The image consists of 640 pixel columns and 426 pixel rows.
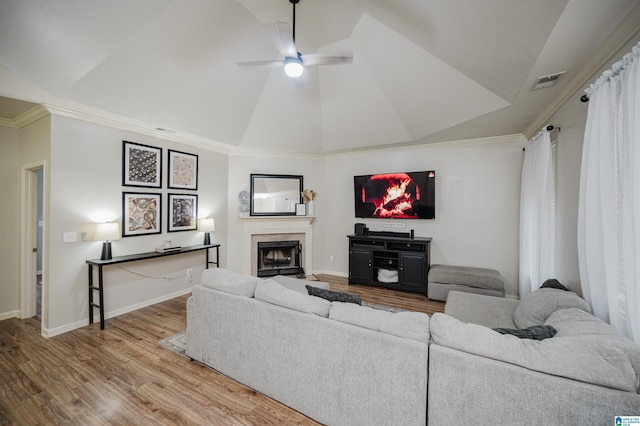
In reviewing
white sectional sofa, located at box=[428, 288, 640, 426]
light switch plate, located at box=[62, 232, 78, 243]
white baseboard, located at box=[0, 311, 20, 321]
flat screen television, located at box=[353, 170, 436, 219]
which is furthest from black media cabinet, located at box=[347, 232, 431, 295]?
white baseboard, located at box=[0, 311, 20, 321]

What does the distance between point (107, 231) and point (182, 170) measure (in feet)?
5.17

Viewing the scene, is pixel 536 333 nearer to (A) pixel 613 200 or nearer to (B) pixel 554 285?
(A) pixel 613 200

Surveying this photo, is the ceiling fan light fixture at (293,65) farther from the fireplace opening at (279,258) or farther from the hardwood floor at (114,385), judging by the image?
the fireplace opening at (279,258)

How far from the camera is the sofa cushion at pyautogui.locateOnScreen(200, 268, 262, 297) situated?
87.4 inches

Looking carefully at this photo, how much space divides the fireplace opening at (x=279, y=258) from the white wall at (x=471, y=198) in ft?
5.87

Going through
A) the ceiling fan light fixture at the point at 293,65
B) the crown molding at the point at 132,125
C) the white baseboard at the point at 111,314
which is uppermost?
the ceiling fan light fixture at the point at 293,65

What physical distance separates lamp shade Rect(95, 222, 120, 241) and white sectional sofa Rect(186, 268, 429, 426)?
1.80 m

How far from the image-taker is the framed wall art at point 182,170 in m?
4.29

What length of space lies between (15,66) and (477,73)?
4552 millimetres

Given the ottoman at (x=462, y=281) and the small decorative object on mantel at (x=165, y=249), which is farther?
the small decorative object on mantel at (x=165, y=249)

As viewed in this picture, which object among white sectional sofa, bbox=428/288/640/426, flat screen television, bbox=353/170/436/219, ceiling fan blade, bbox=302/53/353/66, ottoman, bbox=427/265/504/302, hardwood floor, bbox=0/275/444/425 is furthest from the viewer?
flat screen television, bbox=353/170/436/219

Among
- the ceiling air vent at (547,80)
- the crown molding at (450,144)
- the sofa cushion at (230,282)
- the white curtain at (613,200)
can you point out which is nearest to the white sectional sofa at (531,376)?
the white curtain at (613,200)

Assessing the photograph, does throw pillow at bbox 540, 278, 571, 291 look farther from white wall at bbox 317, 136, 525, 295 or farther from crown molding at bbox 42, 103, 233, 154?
crown molding at bbox 42, 103, 233, 154

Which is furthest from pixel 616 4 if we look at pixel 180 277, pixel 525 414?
pixel 180 277
